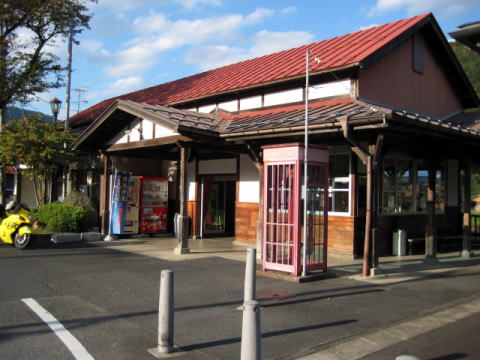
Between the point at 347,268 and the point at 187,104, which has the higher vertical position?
the point at 187,104

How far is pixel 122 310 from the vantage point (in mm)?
6316

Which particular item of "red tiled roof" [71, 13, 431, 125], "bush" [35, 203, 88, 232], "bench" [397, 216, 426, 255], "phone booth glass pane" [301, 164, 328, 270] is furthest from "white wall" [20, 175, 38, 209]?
"phone booth glass pane" [301, 164, 328, 270]

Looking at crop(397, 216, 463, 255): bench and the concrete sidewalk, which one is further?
crop(397, 216, 463, 255): bench

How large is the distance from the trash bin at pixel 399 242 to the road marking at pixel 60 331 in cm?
960

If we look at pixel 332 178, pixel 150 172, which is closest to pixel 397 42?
pixel 332 178

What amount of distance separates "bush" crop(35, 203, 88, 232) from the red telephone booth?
25.3 ft

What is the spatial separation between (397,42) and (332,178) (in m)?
4.60

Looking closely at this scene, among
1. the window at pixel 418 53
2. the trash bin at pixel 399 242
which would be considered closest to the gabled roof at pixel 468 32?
the trash bin at pixel 399 242

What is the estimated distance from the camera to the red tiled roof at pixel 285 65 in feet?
41.1

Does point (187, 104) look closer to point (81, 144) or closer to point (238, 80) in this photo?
point (238, 80)

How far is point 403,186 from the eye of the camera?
43.9 feet

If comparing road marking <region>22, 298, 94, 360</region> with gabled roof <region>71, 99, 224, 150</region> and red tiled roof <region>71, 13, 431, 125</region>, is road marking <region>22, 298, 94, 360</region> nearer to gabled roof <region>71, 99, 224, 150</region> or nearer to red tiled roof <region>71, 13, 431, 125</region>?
gabled roof <region>71, 99, 224, 150</region>

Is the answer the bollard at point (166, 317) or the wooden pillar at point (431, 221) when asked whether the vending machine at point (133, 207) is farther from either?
the bollard at point (166, 317)

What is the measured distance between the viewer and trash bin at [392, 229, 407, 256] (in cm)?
1252
